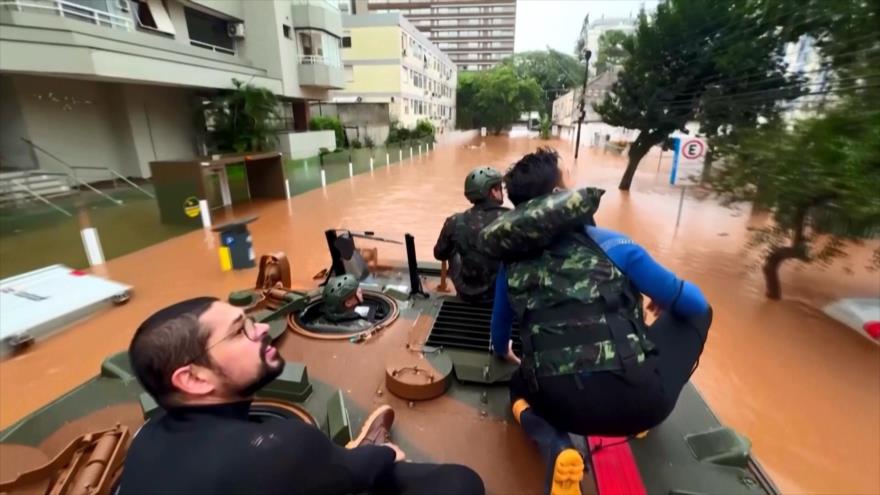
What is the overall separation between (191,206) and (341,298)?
278 inches

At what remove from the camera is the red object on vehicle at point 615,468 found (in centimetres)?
173

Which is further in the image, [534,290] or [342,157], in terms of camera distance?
[342,157]

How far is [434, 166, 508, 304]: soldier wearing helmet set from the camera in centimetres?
334

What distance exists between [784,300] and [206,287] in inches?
315

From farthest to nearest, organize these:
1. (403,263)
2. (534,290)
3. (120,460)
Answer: (403,263), (120,460), (534,290)

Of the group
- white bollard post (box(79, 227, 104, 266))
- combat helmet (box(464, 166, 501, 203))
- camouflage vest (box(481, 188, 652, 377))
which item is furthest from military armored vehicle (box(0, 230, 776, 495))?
white bollard post (box(79, 227, 104, 266))

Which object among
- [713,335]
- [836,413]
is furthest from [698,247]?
[836,413]

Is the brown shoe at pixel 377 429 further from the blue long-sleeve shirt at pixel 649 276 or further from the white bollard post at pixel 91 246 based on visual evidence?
the white bollard post at pixel 91 246

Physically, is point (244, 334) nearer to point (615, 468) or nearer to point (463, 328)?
point (615, 468)

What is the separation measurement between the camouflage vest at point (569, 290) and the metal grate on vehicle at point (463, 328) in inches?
45.5

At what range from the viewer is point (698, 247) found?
8508 mm

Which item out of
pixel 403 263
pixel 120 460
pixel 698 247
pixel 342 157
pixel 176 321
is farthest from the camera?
pixel 342 157

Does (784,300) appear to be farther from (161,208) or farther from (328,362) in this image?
(161,208)

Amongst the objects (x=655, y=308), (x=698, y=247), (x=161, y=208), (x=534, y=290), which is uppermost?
(x=534, y=290)
